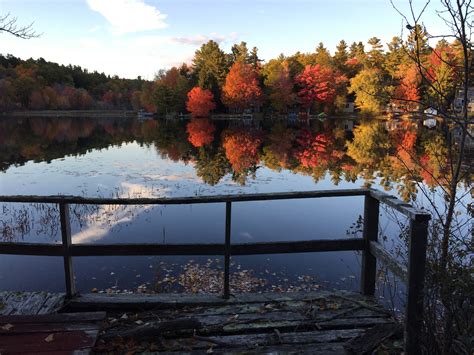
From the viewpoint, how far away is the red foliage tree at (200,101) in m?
83.0

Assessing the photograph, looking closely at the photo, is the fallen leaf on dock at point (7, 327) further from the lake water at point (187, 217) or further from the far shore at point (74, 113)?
the far shore at point (74, 113)

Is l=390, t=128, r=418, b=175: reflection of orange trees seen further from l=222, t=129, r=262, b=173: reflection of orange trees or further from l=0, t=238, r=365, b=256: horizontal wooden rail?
l=222, t=129, r=262, b=173: reflection of orange trees

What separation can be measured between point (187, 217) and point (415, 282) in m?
11.6

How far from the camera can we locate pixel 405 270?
398cm

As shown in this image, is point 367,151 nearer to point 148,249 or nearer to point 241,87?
point 148,249

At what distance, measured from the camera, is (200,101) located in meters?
83.3

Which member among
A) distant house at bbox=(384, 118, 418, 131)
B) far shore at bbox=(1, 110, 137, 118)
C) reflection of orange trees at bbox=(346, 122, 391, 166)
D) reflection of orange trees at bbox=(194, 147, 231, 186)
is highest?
far shore at bbox=(1, 110, 137, 118)

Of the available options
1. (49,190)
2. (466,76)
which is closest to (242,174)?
(49,190)

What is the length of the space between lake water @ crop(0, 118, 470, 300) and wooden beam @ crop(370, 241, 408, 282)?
1657 millimetres

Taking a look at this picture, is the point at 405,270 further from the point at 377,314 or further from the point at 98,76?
the point at 98,76

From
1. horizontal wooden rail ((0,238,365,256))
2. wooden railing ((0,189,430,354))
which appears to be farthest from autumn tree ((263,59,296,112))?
horizontal wooden rail ((0,238,365,256))

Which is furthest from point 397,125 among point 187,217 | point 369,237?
point 369,237

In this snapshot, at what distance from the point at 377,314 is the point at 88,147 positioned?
38.7 meters

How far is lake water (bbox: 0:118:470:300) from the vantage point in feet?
31.8
